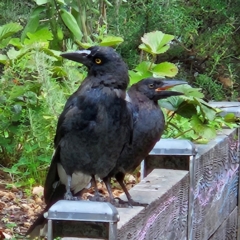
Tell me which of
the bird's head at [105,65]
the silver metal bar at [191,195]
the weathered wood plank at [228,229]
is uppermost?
the bird's head at [105,65]

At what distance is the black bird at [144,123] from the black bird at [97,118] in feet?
0.83

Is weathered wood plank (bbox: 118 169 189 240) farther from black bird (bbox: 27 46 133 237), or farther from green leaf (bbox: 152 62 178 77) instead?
green leaf (bbox: 152 62 178 77)

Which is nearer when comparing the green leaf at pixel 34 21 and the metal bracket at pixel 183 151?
the metal bracket at pixel 183 151

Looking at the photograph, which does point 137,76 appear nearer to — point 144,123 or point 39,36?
point 39,36

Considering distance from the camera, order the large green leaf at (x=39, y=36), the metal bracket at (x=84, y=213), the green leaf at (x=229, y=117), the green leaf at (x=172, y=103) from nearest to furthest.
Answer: the metal bracket at (x=84, y=213) → the green leaf at (x=172, y=103) → the large green leaf at (x=39, y=36) → the green leaf at (x=229, y=117)

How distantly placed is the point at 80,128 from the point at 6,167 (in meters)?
1.68

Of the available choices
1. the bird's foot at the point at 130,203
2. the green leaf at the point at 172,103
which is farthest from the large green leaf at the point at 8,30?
the bird's foot at the point at 130,203

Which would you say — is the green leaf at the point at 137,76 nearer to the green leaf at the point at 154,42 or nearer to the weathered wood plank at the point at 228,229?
the green leaf at the point at 154,42

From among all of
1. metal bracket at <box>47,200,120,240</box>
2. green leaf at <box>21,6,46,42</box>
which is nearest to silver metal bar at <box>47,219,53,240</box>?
metal bracket at <box>47,200,120,240</box>

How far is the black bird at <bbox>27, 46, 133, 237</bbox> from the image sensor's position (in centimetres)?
278

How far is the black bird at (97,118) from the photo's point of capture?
2783 millimetres

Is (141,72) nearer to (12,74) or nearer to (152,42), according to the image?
Answer: (152,42)

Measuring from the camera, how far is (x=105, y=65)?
2.82 m

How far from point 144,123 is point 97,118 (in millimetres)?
645
